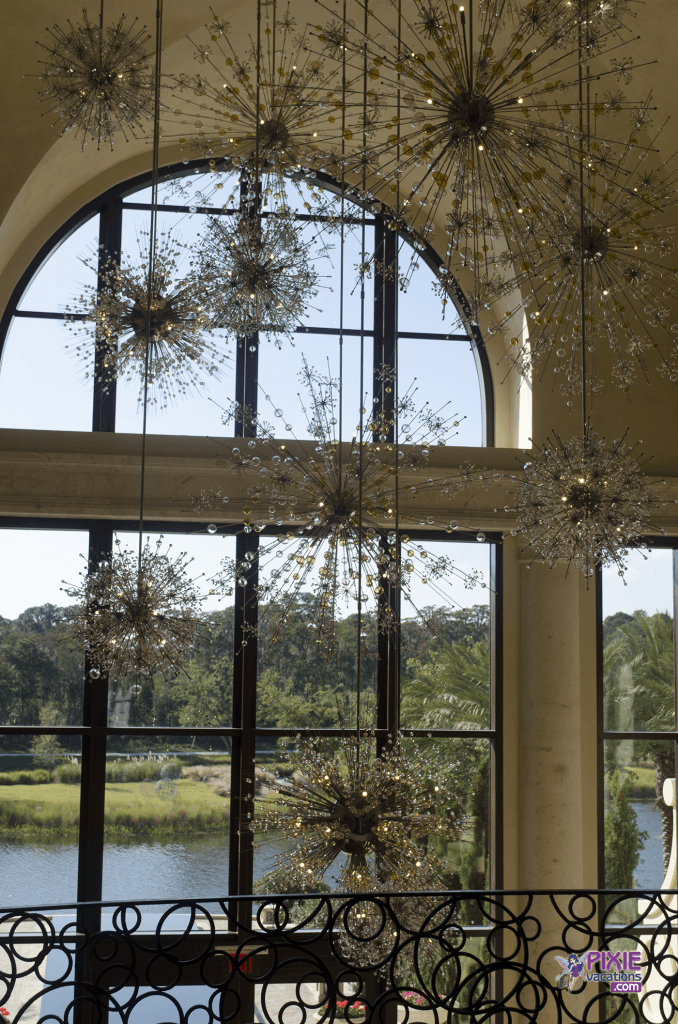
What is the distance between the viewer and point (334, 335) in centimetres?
653

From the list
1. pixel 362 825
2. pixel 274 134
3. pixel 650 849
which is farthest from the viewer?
pixel 650 849

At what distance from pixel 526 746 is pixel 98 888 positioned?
9.64 feet

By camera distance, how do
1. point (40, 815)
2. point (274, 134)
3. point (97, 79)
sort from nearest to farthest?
point (97, 79), point (274, 134), point (40, 815)

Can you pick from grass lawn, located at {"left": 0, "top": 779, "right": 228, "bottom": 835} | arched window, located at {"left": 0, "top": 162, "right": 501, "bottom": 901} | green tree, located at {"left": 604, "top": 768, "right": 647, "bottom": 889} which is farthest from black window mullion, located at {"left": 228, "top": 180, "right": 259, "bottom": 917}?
green tree, located at {"left": 604, "top": 768, "right": 647, "bottom": 889}

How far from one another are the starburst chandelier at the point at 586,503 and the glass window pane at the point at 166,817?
119 inches

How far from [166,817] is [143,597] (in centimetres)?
254

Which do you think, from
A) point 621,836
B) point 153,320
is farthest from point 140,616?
point 621,836

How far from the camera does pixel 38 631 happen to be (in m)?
5.97

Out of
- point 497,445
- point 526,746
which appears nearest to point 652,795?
point 526,746

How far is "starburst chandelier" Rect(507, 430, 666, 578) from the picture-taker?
3896mm

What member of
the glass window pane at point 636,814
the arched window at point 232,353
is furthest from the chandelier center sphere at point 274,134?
the glass window pane at point 636,814

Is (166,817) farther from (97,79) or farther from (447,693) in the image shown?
(97,79)

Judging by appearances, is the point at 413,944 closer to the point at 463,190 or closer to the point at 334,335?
the point at 463,190

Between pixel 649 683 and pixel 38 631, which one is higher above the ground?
pixel 38 631
